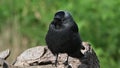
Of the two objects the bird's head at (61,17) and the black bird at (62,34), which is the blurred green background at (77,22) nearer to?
the black bird at (62,34)

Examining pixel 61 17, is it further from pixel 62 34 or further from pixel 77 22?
pixel 77 22

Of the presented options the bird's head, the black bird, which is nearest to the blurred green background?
the black bird

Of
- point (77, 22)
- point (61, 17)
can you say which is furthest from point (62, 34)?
point (77, 22)

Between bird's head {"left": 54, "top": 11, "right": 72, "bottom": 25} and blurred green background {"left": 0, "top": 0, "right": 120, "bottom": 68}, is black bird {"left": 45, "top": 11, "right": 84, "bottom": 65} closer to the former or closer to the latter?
bird's head {"left": 54, "top": 11, "right": 72, "bottom": 25}

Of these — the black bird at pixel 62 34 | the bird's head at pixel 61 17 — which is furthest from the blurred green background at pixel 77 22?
the bird's head at pixel 61 17

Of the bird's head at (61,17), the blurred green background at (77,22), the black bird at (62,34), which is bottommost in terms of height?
the blurred green background at (77,22)
